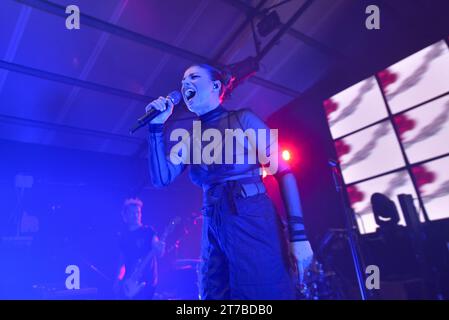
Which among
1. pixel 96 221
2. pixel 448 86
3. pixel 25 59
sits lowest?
pixel 96 221

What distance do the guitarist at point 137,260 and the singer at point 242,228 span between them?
125 inches

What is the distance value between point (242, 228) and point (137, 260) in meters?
3.59

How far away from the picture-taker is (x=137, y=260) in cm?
441

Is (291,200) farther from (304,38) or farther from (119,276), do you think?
(304,38)

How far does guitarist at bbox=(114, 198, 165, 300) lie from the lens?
4.25 meters

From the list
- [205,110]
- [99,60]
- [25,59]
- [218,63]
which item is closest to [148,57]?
[99,60]

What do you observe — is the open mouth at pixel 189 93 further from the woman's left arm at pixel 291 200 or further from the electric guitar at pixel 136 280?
the electric guitar at pixel 136 280

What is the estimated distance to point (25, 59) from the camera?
159 inches

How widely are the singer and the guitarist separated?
10.4 feet

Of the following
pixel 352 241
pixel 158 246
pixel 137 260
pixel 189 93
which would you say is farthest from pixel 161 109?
pixel 137 260

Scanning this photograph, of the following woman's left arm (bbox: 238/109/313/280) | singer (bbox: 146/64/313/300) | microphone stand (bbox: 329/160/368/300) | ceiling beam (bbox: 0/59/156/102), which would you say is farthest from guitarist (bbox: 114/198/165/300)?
woman's left arm (bbox: 238/109/313/280)

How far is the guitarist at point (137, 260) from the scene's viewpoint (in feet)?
13.9

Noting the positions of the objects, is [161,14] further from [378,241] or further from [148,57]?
[378,241]

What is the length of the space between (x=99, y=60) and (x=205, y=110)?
3.31 m
